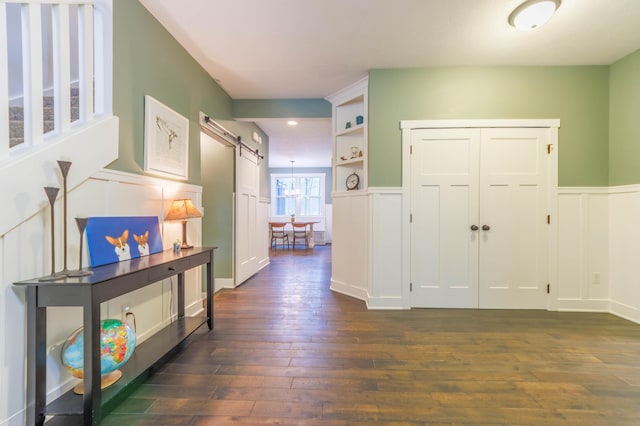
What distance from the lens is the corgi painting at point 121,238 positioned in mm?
1747

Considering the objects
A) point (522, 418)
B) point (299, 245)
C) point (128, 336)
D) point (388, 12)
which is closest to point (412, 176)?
point (388, 12)

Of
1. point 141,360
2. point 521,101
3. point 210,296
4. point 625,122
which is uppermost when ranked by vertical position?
point 521,101

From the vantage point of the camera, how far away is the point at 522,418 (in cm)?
149

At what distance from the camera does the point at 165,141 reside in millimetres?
2443

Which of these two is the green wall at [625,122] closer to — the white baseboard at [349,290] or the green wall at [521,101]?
the green wall at [521,101]

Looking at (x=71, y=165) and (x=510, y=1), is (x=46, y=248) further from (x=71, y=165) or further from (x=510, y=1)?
(x=510, y=1)

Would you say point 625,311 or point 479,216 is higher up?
point 479,216

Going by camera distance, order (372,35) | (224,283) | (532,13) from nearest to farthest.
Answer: (532,13)
(372,35)
(224,283)

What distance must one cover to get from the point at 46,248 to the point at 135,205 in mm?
668

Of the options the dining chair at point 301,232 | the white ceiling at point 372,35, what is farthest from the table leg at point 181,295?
the dining chair at point 301,232

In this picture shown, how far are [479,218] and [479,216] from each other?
0.02 meters

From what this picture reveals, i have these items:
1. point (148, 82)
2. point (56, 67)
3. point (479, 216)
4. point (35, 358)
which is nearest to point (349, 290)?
point (479, 216)

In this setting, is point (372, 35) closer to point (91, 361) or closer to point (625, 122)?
point (625, 122)

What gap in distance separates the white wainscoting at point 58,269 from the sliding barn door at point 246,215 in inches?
66.4
